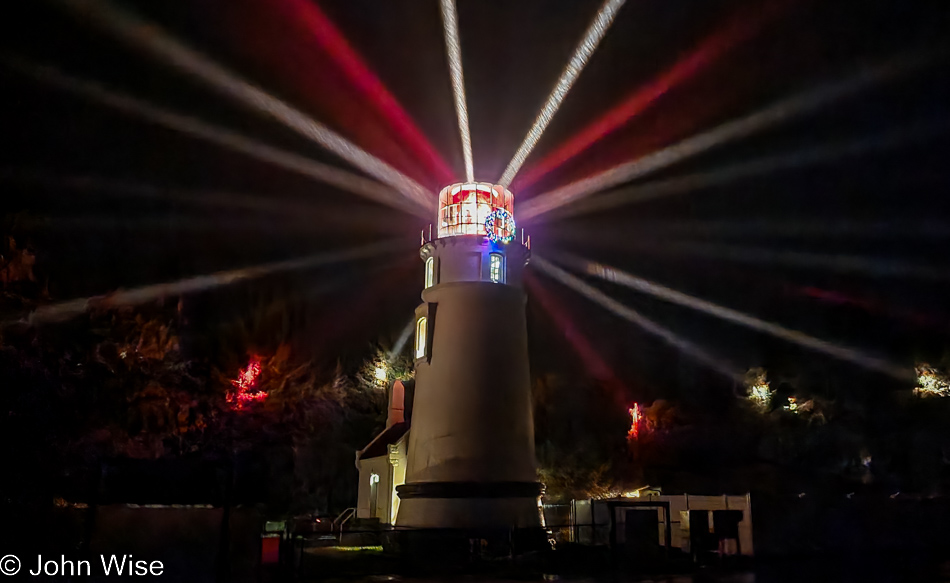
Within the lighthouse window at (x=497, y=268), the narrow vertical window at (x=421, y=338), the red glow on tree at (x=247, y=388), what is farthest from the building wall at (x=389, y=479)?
the lighthouse window at (x=497, y=268)

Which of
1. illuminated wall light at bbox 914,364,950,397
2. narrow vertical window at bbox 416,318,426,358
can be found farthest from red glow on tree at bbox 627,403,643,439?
narrow vertical window at bbox 416,318,426,358

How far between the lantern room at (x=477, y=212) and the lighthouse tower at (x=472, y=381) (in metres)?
0.03

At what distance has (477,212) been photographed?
22.0m

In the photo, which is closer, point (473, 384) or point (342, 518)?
point (473, 384)

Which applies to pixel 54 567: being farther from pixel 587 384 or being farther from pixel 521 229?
pixel 587 384

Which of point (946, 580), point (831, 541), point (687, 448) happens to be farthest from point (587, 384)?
point (946, 580)

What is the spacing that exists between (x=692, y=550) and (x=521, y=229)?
11262 millimetres

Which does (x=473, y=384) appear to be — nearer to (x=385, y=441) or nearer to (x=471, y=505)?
(x=471, y=505)

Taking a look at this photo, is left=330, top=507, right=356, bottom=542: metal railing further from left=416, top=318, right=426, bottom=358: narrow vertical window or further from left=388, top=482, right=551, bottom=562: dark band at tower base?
left=416, top=318, right=426, bottom=358: narrow vertical window

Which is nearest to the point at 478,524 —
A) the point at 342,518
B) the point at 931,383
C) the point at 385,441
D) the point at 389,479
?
the point at 389,479

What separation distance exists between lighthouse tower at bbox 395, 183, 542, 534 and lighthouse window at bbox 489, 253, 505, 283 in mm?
32

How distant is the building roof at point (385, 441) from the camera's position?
98.3 ft

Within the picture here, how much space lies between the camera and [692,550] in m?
16.5

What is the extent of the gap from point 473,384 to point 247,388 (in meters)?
7.53
